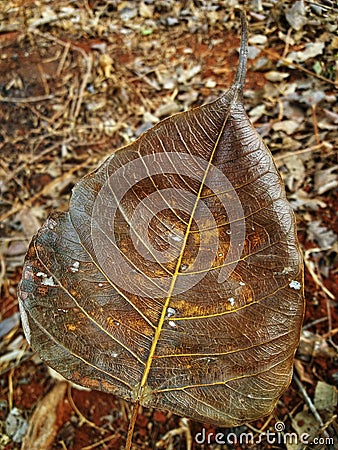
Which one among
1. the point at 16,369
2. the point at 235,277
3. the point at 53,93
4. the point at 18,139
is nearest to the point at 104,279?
the point at 235,277

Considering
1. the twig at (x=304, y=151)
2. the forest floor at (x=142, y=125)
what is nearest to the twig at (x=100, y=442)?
the forest floor at (x=142, y=125)

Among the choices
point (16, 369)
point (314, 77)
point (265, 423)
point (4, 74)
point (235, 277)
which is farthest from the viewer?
point (4, 74)

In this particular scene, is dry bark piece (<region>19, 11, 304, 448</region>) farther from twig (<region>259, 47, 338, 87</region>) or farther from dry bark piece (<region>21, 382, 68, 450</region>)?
twig (<region>259, 47, 338, 87</region>)

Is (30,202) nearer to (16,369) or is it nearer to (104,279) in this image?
(16,369)

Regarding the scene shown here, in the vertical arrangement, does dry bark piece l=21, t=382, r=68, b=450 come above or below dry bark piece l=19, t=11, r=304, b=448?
below

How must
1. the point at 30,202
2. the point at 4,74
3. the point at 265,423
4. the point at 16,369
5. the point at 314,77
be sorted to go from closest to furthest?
the point at 265,423
the point at 16,369
the point at 314,77
the point at 30,202
the point at 4,74

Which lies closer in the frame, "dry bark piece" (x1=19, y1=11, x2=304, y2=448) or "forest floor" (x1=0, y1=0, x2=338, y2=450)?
"dry bark piece" (x1=19, y1=11, x2=304, y2=448)

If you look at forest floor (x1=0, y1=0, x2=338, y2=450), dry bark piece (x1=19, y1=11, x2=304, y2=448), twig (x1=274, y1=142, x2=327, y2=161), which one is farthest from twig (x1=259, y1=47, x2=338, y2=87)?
dry bark piece (x1=19, y1=11, x2=304, y2=448)
